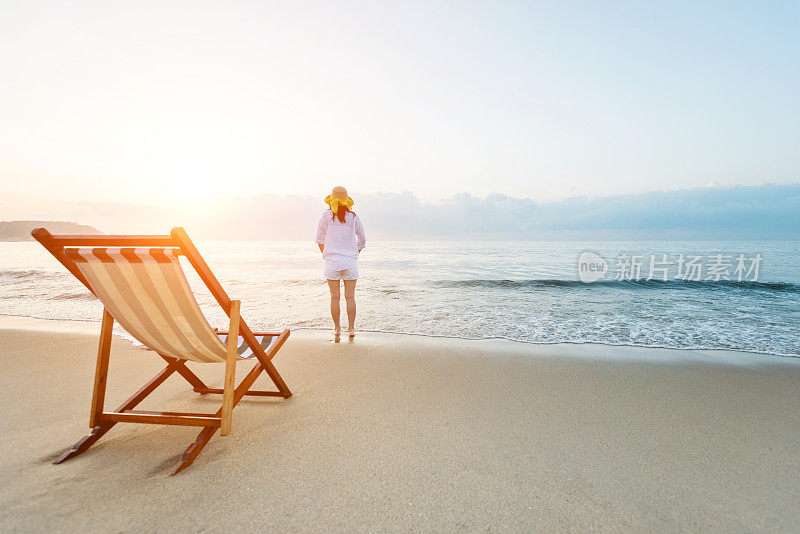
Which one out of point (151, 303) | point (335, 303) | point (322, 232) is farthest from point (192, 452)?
point (322, 232)

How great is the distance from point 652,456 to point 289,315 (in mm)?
6444

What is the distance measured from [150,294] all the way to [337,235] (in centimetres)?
323

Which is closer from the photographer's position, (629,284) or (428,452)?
(428,452)

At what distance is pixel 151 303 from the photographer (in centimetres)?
232

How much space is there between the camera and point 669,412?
10.3ft

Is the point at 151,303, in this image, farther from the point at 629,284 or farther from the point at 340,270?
the point at 629,284

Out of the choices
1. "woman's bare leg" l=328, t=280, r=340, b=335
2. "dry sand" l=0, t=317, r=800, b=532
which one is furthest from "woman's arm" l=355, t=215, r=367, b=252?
"dry sand" l=0, t=317, r=800, b=532

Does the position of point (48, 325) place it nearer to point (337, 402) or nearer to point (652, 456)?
point (337, 402)

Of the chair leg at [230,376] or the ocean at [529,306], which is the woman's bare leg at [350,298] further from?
the chair leg at [230,376]

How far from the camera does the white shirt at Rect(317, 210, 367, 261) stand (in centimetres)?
541

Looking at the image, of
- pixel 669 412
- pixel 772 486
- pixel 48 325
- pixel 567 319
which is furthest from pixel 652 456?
pixel 48 325

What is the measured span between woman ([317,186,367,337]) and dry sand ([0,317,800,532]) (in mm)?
1484

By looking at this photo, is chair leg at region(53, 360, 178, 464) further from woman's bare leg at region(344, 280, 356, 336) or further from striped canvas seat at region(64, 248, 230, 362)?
woman's bare leg at region(344, 280, 356, 336)

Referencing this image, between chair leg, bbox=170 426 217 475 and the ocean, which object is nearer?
chair leg, bbox=170 426 217 475
